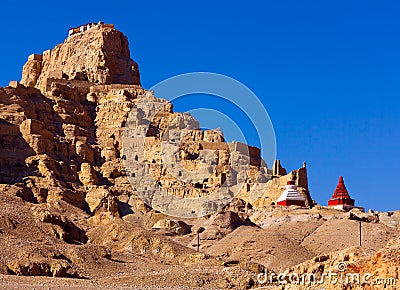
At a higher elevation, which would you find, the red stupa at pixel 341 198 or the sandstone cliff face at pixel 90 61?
the sandstone cliff face at pixel 90 61

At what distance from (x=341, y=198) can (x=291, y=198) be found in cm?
635

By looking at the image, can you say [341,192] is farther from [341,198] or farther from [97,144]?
[97,144]

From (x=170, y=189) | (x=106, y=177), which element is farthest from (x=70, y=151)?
(x=170, y=189)

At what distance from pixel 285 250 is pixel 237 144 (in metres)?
48.4

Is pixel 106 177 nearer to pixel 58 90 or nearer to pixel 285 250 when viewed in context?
pixel 58 90

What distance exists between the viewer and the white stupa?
310ft

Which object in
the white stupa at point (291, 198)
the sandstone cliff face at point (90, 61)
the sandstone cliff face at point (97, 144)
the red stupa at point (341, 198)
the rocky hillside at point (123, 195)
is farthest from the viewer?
the sandstone cliff face at point (90, 61)

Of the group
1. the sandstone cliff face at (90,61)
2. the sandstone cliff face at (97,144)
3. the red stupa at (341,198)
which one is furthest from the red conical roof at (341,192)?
the sandstone cliff face at (90,61)

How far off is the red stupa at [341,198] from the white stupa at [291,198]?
374 cm

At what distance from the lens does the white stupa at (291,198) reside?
94625 mm

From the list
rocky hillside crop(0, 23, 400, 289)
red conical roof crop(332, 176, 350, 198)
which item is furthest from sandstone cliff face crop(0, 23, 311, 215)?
red conical roof crop(332, 176, 350, 198)

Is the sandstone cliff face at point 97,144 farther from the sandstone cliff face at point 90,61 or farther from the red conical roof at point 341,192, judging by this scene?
the red conical roof at point 341,192

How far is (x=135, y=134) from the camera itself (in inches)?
4449

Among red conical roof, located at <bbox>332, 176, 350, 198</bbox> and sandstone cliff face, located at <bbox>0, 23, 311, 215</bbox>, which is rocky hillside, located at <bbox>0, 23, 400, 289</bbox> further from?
red conical roof, located at <bbox>332, 176, 350, 198</bbox>
